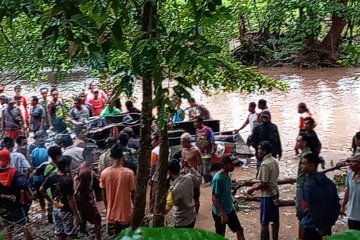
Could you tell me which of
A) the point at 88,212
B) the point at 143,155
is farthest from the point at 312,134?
the point at 143,155

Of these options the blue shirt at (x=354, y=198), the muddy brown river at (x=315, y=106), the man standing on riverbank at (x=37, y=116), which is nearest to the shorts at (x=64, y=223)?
the blue shirt at (x=354, y=198)

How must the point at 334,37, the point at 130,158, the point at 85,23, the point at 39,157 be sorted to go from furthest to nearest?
the point at 334,37 → the point at 39,157 → the point at 130,158 → the point at 85,23

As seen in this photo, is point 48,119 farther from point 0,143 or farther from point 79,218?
point 79,218

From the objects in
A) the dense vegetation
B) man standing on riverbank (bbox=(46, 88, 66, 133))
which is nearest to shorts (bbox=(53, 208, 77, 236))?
man standing on riverbank (bbox=(46, 88, 66, 133))

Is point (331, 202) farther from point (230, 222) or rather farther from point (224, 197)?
point (230, 222)

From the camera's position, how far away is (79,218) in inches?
251

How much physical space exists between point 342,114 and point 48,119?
26.6 feet

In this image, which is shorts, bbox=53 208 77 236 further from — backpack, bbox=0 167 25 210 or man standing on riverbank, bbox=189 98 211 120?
man standing on riverbank, bbox=189 98 211 120

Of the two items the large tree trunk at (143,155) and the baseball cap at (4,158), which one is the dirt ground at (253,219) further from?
the baseball cap at (4,158)

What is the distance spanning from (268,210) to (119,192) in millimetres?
1742

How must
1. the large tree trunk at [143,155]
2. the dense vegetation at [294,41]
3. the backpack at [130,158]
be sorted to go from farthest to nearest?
the dense vegetation at [294,41], the backpack at [130,158], the large tree trunk at [143,155]

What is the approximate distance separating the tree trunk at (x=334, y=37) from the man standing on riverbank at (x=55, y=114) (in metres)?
11.7

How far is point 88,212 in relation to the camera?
259 inches

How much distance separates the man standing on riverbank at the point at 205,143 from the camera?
379 inches
